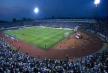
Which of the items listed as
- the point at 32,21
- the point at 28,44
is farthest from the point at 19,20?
the point at 28,44

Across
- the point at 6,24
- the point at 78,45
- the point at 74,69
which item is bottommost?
the point at 74,69

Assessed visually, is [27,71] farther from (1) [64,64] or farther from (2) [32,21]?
(2) [32,21]

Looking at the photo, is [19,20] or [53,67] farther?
[19,20]

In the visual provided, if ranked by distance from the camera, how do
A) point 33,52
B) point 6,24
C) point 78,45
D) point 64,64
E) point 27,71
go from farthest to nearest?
point 6,24 < point 78,45 < point 33,52 < point 64,64 < point 27,71

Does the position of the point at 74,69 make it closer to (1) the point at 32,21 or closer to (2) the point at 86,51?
(2) the point at 86,51

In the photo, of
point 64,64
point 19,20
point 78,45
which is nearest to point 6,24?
point 19,20

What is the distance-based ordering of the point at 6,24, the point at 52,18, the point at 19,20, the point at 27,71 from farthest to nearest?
the point at 52,18 → the point at 19,20 → the point at 6,24 → the point at 27,71

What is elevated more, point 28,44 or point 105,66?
point 28,44

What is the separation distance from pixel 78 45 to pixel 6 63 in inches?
625

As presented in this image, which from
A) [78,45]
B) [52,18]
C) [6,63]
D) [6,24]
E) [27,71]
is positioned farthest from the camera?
[52,18]

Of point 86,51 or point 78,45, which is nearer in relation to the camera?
point 86,51

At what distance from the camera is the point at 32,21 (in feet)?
216

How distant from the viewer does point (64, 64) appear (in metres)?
17.5

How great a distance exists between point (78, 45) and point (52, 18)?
40505 millimetres
